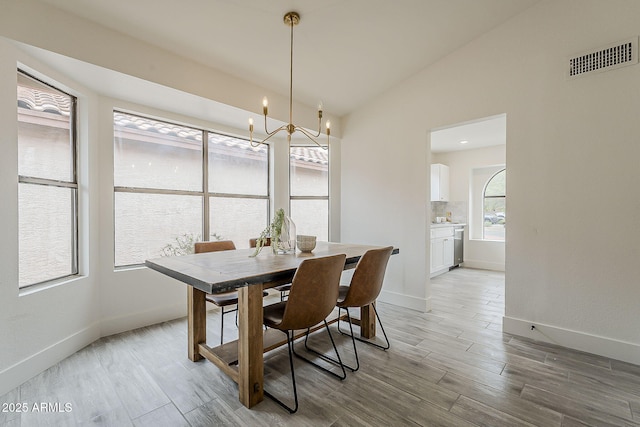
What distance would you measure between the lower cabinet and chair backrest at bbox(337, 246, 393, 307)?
317cm

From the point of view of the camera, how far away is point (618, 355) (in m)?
2.35

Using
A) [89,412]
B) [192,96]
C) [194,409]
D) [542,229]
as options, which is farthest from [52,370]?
[542,229]

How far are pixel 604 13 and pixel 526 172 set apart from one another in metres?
1.38

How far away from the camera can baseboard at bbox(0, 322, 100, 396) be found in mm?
1953

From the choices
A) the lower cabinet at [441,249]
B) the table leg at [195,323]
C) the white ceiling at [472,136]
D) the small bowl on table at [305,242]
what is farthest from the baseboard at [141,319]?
the lower cabinet at [441,249]

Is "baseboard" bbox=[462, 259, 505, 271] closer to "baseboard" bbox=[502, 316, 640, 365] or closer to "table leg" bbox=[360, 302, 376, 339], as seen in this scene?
"baseboard" bbox=[502, 316, 640, 365]

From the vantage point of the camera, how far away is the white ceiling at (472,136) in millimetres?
4391

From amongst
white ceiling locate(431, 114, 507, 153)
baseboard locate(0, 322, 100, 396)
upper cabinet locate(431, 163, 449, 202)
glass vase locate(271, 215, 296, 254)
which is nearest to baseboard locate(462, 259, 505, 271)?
upper cabinet locate(431, 163, 449, 202)

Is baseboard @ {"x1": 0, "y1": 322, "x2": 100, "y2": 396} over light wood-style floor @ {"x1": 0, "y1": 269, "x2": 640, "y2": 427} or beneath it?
over

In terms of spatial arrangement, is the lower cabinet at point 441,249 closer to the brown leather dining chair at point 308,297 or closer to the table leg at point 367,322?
the table leg at point 367,322

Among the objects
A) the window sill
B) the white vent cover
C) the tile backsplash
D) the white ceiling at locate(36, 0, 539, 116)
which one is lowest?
the window sill

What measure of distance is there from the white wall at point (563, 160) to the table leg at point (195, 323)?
9.55 feet

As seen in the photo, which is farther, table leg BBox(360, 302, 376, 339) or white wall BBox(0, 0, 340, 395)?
table leg BBox(360, 302, 376, 339)

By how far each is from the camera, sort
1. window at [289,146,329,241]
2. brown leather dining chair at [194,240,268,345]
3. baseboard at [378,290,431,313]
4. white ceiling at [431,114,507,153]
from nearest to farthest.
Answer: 1. brown leather dining chair at [194,240,268,345]
2. baseboard at [378,290,431,313]
3. white ceiling at [431,114,507,153]
4. window at [289,146,329,241]
